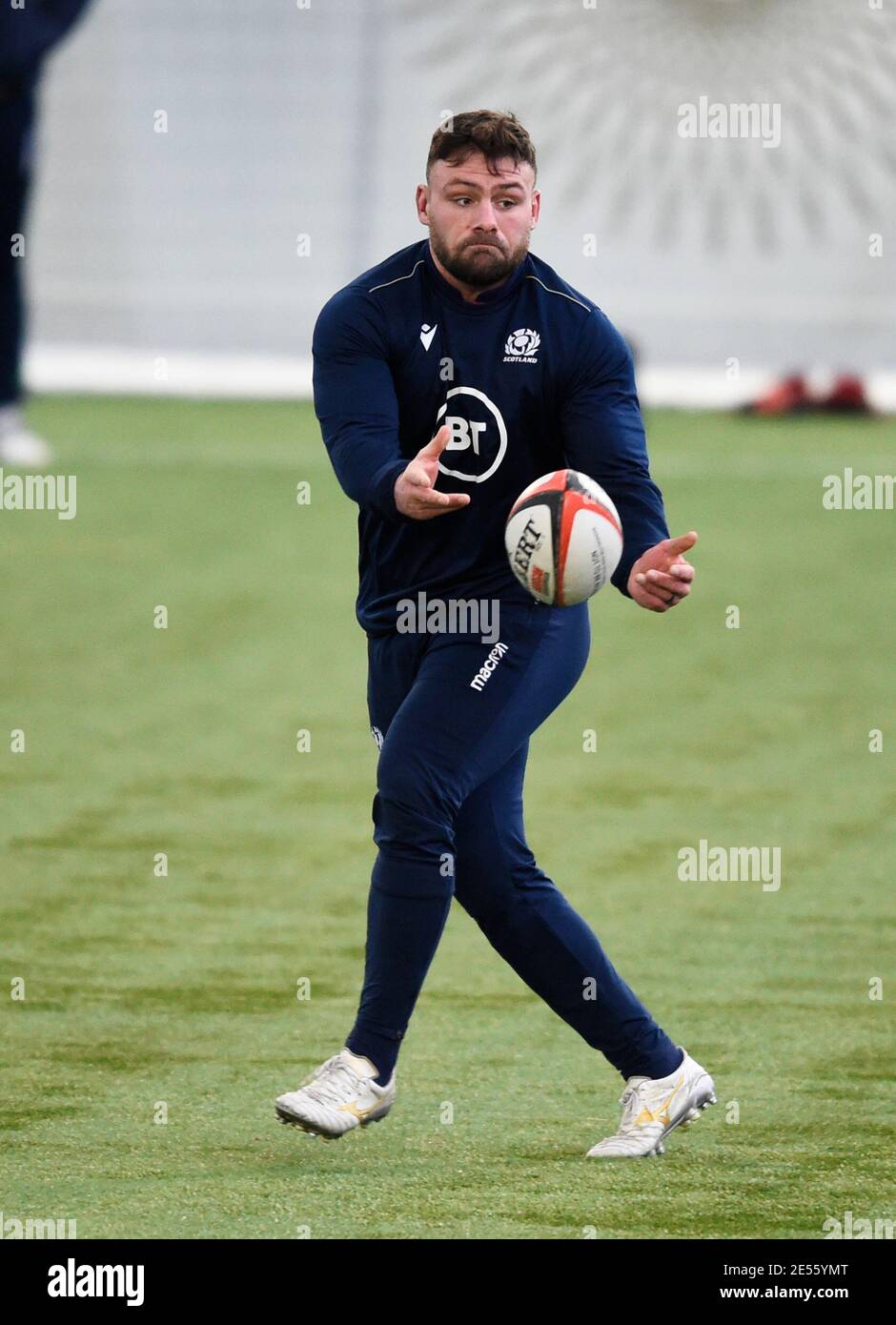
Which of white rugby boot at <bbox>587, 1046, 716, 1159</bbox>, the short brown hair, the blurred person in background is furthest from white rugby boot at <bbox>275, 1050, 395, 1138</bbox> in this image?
the blurred person in background

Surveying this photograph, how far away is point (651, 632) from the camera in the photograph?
11.1 m

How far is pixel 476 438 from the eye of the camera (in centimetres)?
418

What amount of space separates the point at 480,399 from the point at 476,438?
0.08 m

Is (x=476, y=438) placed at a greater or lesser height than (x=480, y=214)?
lesser

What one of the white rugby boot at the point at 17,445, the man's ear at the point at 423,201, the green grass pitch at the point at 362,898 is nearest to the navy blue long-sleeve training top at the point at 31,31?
the white rugby boot at the point at 17,445

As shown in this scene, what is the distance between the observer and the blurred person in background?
15078 millimetres

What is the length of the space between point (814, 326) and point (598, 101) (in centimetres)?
344

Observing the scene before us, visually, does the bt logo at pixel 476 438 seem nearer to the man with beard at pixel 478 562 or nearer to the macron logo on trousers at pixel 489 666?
the man with beard at pixel 478 562

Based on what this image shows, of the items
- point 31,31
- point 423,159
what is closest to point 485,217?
point 31,31

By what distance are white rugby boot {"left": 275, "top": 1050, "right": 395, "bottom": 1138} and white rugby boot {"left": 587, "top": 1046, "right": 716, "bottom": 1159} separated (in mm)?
433

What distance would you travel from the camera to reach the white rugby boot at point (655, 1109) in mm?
4102

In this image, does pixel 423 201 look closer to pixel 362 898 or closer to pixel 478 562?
pixel 478 562

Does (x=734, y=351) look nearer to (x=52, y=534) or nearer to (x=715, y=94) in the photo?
(x=715, y=94)

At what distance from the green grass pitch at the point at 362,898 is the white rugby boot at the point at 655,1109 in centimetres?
6
